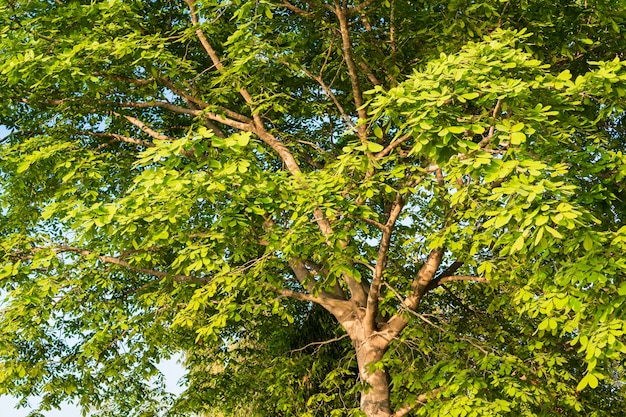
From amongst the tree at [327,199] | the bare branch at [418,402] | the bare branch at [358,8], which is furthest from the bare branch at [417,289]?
the bare branch at [358,8]

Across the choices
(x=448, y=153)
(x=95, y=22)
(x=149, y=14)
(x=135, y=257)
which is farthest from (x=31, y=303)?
(x=448, y=153)

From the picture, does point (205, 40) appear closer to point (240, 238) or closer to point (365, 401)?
point (240, 238)

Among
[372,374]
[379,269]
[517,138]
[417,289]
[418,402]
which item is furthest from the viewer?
[417,289]

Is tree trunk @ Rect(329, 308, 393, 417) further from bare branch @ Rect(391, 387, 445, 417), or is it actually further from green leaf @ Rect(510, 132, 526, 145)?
green leaf @ Rect(510, 132, 526, 145)

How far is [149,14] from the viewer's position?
40.9 ft

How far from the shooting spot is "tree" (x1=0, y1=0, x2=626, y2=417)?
725 centimetres

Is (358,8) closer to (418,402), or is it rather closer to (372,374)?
(372,374)

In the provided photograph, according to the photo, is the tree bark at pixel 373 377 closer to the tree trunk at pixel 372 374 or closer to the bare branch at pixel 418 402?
the tree trunk at pixel 372 374

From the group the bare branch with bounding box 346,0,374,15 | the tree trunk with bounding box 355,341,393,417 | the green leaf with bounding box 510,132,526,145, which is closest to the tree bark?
the tree trunk with bounding box 355,341,393,417

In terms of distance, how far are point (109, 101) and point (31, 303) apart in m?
3.39

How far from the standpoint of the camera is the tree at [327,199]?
7.25 m

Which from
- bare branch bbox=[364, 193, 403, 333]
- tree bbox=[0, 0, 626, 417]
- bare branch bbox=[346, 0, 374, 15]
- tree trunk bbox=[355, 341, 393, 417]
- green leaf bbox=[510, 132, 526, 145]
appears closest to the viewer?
green leaf bbox=[510, 132, 526, 145]

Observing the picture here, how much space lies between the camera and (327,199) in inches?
339

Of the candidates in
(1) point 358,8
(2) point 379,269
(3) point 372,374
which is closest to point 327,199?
(2) point 379,269
